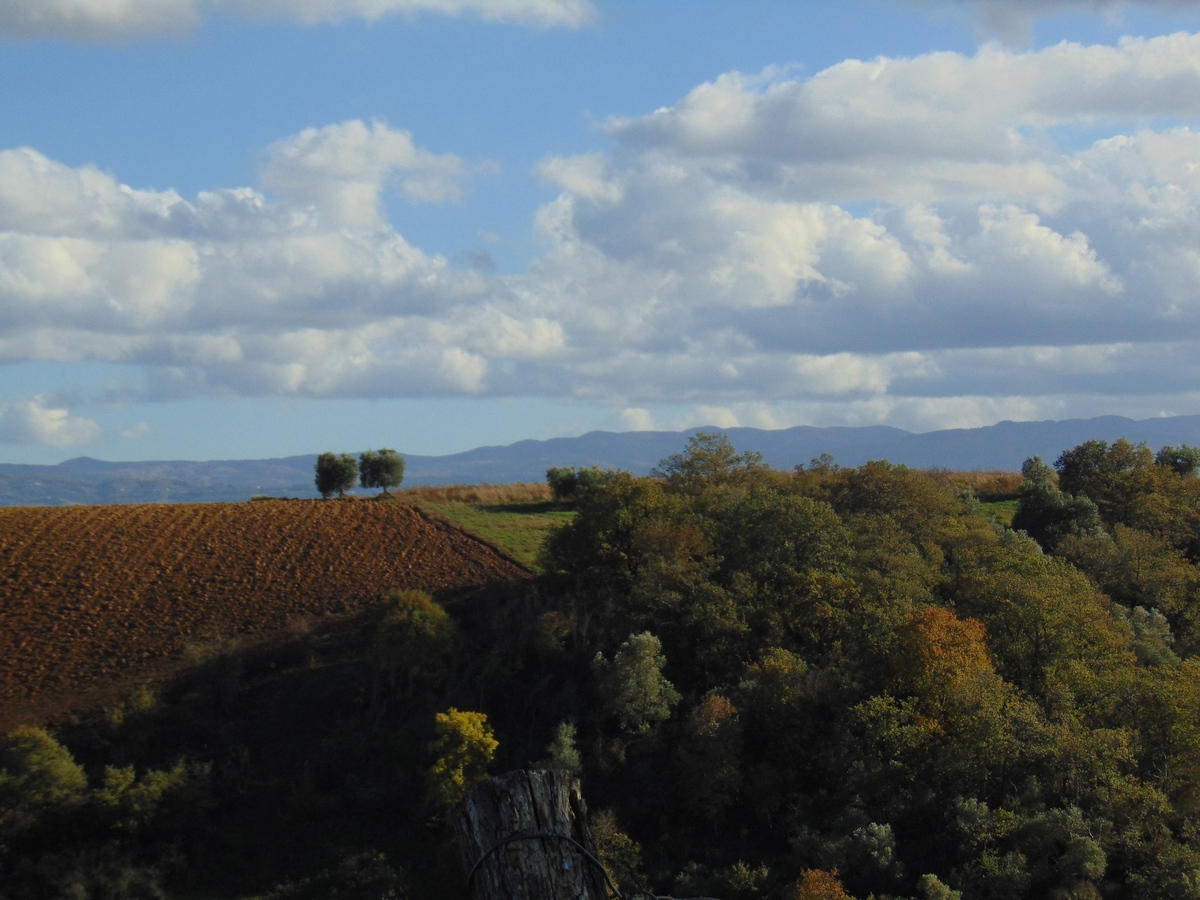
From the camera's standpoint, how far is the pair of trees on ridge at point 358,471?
86.3m

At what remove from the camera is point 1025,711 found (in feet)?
127

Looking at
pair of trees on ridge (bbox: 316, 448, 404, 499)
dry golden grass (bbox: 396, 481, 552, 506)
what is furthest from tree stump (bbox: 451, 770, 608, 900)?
pair of trees on ridge (bbox: 316, 448, 404, 499)

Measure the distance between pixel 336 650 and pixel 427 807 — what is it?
15028mm

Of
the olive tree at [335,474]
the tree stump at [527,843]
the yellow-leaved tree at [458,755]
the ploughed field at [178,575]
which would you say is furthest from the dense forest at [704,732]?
the olive tree at [335,474]

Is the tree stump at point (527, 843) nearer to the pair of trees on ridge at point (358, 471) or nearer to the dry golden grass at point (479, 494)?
the dry golden grass at point (479, 494)

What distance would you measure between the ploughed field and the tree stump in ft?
155

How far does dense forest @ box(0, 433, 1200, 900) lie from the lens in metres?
35.7

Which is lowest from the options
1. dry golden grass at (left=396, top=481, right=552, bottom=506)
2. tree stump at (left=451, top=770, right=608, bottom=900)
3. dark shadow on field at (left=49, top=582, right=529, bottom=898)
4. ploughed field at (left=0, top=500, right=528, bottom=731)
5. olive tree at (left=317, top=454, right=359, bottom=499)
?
dark shadow on field at (left=49, top=582, right=529, bottom=898)

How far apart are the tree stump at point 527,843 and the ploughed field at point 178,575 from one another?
47186 millimetres

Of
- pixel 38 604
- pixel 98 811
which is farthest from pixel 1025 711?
pixel 38 604

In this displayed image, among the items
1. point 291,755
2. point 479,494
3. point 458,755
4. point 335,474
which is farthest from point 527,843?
point 335,474

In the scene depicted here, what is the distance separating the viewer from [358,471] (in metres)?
88.4

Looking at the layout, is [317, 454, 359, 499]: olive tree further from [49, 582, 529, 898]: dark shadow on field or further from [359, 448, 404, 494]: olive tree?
[49, 582, 529, 898]: dark shadow on field

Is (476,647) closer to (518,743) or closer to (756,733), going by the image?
(518,743)
